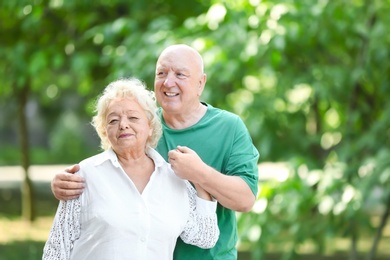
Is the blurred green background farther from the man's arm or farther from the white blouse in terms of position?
the white blouse

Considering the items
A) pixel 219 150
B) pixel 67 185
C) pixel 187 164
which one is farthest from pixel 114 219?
pixel 219 150

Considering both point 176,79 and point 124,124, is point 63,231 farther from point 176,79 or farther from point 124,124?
point 176,79

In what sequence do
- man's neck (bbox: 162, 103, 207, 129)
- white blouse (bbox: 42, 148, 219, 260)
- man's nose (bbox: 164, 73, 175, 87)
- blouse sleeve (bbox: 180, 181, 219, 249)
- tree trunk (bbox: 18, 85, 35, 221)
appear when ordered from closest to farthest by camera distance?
white blouse (bbox: 42, 148, 219, 260)
blouse sleeve (bbox: 180, 181, 219, 249)
man's nose (bbox: 164, 73, 175, 87)
man's neck (bbox: 162, 103, 207, 129)
tree trunk (bbox: 18, 85, 35, 221)

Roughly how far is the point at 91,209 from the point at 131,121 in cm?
32

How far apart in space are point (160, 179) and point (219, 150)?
311 millimetres

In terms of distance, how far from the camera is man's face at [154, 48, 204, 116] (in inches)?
129

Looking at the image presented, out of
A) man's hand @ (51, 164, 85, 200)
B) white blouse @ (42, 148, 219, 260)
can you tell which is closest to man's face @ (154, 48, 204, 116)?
white blouse @ (42, 148, 219, 260)

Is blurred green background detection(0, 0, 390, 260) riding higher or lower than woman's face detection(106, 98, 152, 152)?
higher

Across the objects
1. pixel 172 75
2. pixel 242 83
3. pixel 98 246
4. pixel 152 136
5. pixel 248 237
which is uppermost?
pixel 242 83

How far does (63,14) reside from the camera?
325 inches

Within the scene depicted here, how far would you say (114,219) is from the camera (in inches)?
116

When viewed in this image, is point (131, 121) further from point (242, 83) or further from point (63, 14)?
point (63, 14)

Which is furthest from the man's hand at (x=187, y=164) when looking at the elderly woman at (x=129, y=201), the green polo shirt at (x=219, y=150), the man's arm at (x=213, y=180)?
the green polo shirt at (x=219, y=150)

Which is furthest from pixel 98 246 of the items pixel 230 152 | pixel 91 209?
pixel 230 152
